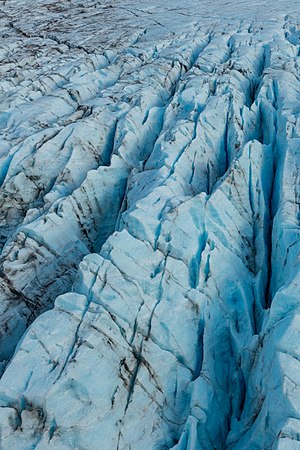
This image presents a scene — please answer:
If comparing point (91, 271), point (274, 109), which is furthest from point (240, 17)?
point (91, 271)

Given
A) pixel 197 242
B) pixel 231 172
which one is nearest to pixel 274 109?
pixel 231 172

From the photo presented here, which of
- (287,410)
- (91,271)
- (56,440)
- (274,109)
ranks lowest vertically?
(56,440)

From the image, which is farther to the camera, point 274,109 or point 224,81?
point 224,81

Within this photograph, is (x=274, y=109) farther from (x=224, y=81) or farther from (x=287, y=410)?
(x=287, y=410)

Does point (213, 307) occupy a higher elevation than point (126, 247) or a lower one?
lower

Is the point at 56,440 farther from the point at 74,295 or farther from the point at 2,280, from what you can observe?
the point at 2,280

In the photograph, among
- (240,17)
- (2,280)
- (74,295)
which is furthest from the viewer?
(240,17)

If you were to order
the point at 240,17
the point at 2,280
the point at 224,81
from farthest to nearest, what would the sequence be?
the point at 240,17 < the point at 224,81 < the point at 2,280
